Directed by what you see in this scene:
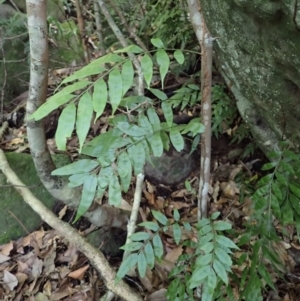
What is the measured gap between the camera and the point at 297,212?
5.53 feet

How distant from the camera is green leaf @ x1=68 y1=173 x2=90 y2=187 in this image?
1.43 meters

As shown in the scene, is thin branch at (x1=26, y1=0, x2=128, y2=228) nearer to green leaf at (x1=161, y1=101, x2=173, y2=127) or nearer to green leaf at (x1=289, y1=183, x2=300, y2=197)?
green leaf at (x1=161, y1=101, x2=173, y2=127)

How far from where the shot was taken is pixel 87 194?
1.42 meters

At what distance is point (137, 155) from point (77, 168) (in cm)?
21

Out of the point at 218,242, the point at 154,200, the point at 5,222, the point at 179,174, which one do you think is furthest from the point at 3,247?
the point at 218,242

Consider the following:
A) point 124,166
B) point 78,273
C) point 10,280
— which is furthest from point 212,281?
point 10,280

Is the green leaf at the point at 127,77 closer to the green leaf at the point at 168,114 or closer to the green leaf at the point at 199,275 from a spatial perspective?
the green leaf at the point at 168,114

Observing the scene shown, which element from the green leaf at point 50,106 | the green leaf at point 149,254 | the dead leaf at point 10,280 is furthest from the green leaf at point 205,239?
the dead leaf at point 10,280

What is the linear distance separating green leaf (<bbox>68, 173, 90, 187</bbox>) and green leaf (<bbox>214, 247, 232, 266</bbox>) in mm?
563

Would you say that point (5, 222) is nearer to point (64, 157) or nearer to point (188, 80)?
point (64, 157)

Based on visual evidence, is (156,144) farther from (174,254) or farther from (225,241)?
(174,254)

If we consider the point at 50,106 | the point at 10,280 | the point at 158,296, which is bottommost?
the point at 158,296

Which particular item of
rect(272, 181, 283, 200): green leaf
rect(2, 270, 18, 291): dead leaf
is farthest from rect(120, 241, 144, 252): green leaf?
rect(2, 270, 18, 291): dead leaf

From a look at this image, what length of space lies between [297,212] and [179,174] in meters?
1.47
